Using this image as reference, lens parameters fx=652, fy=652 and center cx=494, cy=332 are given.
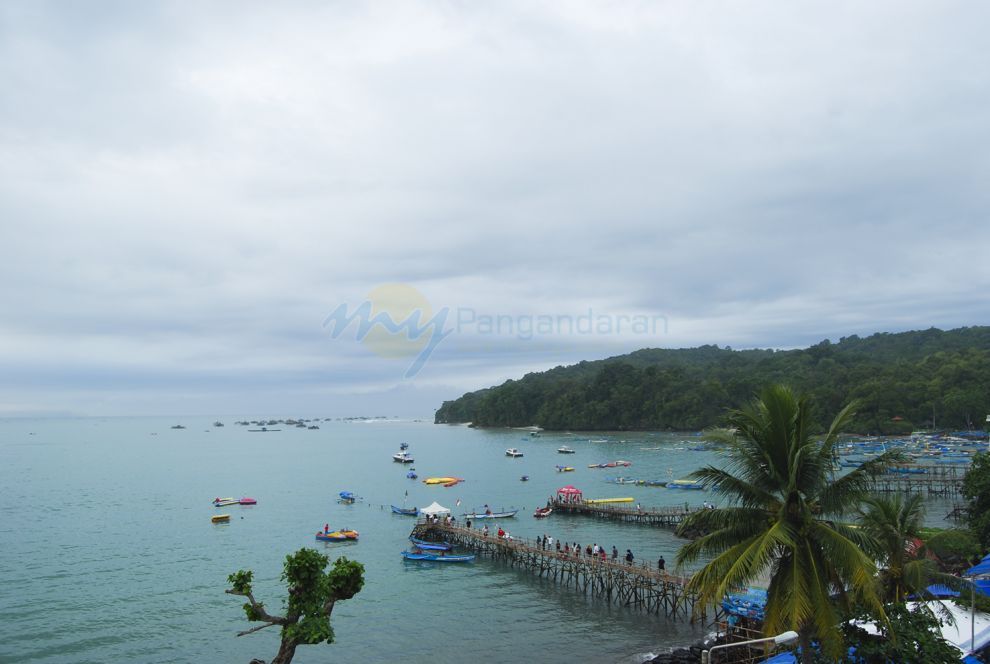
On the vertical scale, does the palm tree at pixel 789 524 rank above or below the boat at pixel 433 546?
above

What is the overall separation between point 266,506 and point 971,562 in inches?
2709

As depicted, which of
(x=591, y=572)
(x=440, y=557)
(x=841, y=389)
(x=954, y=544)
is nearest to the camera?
(x=954, y=544)

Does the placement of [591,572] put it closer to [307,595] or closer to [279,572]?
[279,572]

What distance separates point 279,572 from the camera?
45219 mm

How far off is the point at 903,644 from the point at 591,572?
28449 millimetres

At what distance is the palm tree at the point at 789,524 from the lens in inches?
466

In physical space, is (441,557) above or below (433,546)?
below

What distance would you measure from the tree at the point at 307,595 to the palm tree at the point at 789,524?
745cm

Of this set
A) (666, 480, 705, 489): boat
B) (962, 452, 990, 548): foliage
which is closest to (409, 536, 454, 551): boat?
(962, 452, 990, 548): foliage

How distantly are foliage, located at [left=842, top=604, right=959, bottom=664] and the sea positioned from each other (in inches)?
672

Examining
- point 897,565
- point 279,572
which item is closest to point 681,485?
point 279,572

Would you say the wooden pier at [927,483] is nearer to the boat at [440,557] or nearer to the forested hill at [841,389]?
the forested hill at [841,389]

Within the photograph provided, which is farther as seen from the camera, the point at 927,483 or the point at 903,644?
the point at 927,483

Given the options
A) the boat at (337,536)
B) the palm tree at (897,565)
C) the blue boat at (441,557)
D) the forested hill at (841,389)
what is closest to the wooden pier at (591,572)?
the blue boat at (441,557)
